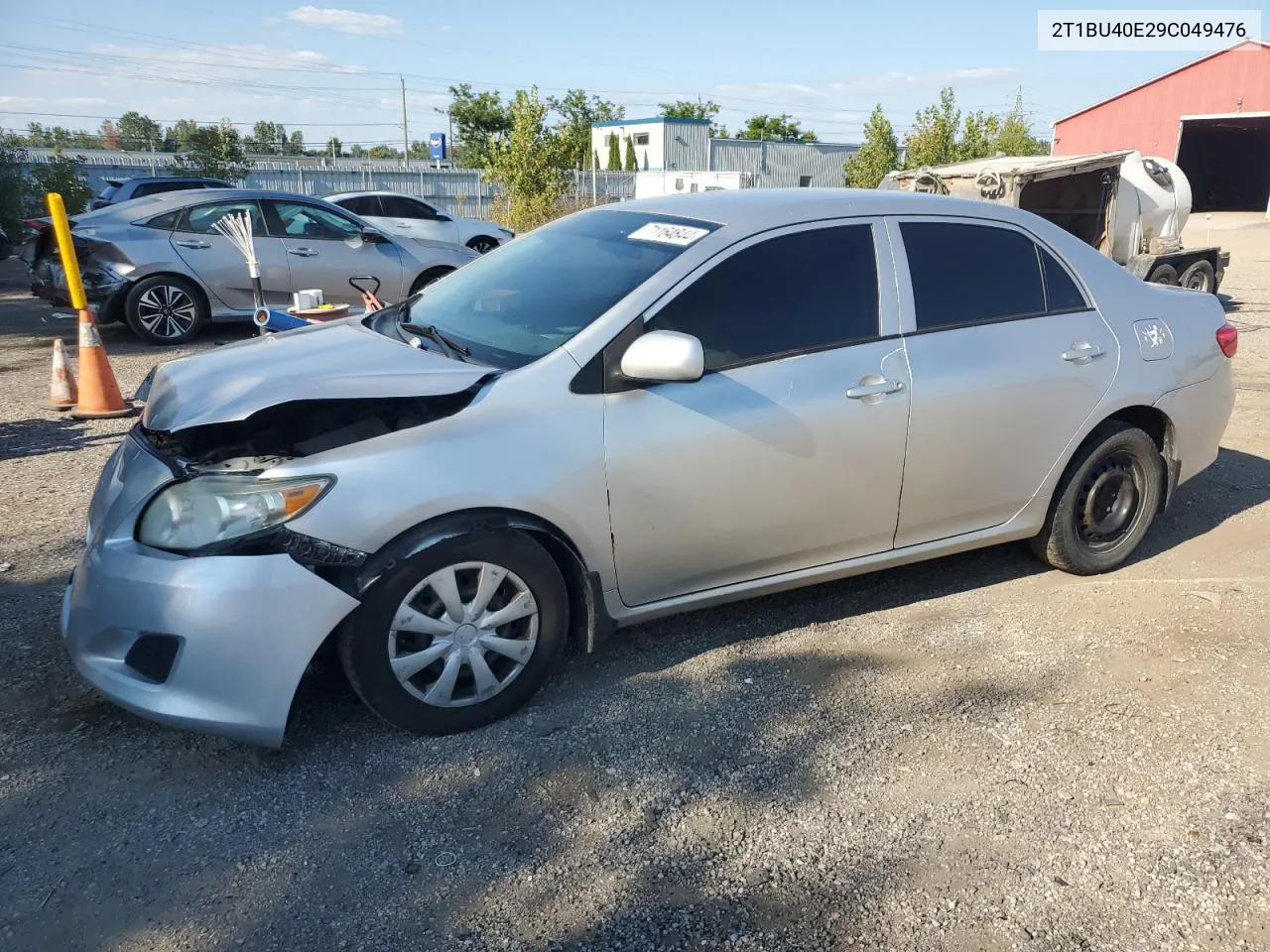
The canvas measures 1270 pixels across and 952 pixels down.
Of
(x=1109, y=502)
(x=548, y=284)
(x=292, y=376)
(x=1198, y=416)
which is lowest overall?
(x=1109, y=502)

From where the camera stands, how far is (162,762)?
3.09 meters

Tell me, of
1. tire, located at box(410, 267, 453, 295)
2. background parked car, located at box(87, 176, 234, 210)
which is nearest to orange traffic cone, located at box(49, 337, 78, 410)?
tire, located at box(410, 267, 453, 295)

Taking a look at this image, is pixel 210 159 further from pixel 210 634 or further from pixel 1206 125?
pixel 1206 125

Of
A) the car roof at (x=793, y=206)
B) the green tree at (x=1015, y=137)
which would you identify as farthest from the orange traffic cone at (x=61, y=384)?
the green tree at (x=1015, y=137)

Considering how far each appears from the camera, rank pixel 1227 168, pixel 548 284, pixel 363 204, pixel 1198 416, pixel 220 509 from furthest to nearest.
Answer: pixel 1227 168
pixel 363 204
pixel 1198 416
pixel 548 284
pixel 220 509

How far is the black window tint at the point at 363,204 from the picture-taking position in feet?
53.6

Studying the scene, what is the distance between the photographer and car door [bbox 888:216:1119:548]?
387 cm

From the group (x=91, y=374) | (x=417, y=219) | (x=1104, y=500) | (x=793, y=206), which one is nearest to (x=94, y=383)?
(x=91, y=374)

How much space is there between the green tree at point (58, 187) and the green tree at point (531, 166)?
9.07 m

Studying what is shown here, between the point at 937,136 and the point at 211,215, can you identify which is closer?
the point at 211,215

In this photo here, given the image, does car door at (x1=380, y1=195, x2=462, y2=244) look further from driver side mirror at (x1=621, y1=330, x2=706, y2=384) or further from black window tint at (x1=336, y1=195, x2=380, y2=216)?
driver side mirror at (x1=621, y1=330, x2=706, y2=384)

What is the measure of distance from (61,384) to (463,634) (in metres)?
5.90

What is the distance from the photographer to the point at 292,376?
3.29 metres

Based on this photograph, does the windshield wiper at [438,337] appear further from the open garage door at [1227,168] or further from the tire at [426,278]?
the open garage door at [1227,168]
